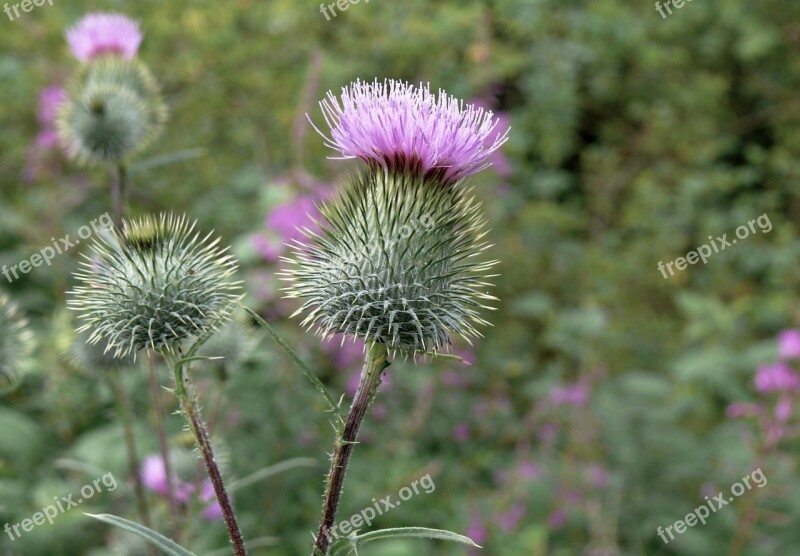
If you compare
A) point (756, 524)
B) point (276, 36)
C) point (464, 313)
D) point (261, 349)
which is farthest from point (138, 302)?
point (276, 36)

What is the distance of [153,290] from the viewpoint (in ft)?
7.95

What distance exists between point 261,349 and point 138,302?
3544mm

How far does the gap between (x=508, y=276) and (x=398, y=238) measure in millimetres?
5643

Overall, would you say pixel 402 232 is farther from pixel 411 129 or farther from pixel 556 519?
pixel 556 519

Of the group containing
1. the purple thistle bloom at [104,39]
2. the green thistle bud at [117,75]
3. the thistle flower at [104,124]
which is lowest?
the thistle flower at [104,124]

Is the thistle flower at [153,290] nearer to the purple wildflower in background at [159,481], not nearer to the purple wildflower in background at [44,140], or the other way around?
the purple wildflower in background at [159,481]

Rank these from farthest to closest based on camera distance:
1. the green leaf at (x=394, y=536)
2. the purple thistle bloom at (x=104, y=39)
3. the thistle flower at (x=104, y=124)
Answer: the purple thistle bloom at (x=104, y=39) → the thistle flower at (x=104, y=124) → the green leaf at (x=394, y=536)

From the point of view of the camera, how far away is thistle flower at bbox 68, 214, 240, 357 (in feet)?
7.84

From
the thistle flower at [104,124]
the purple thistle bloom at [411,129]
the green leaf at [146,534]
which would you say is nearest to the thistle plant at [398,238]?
the purple thistle bloom at [411,129]

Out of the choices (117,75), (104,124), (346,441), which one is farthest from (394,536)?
(117,75)

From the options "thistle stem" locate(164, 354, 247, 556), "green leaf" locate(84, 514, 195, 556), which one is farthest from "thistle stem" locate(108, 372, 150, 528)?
"green leaf" locate(84, 514, 195, 556)

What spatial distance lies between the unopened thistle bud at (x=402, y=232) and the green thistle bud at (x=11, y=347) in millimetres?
1476

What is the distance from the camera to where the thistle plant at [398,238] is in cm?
224

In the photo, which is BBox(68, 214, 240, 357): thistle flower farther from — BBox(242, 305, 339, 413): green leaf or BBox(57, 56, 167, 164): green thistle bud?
BBox(57, 56, 167, 164): green thistle bud
